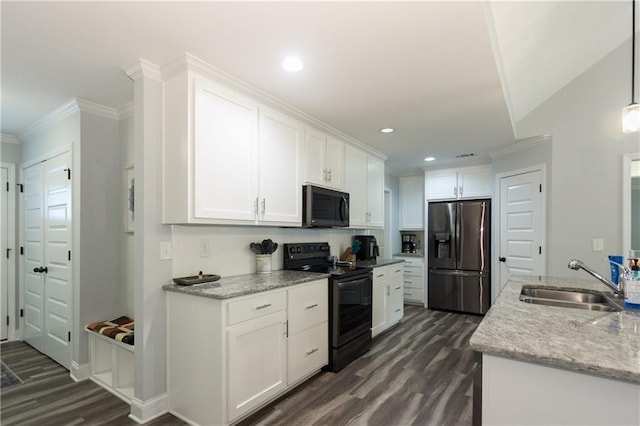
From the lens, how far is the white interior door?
3417 mm

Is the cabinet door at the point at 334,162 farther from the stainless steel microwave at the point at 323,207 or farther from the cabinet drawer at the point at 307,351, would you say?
the cabinet drawer at the point at 307,351

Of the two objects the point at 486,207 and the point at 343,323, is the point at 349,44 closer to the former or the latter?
the point at 343,323

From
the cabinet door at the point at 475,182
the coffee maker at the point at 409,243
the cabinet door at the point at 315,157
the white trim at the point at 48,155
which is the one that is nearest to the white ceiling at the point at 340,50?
the cabinet door at the point at 315,157

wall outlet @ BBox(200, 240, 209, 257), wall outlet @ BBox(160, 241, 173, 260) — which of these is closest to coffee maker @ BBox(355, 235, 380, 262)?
wall outlet @ BBox(200, 240, 209, 257)

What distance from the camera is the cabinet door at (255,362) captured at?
80.1 inches

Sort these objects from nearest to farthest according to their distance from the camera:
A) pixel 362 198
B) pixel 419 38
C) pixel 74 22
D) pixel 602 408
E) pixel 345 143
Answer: pixel 602 408 → pixel 74 22 → pixel 419 38 → pixel 345 143 → pixel 362 198

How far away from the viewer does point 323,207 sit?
335 cm

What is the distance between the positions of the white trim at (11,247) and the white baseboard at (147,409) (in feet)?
8.78

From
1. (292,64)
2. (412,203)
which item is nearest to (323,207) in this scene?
(292,64)

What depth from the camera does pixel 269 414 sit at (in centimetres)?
225

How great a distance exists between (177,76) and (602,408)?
2.66 meters

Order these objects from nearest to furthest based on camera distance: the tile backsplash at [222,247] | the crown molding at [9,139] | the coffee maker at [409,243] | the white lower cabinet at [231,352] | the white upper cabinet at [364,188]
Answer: the white lower cabinet at [231,352]
the tile backsplash at [222,247]
the crown molding at [9,139]
the white upper cabinet at [364,188]
the coffee maker at [409,243]

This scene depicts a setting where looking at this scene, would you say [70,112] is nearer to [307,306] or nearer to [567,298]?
[307,306]

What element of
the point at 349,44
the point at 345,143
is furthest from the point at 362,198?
the point at 349,44
